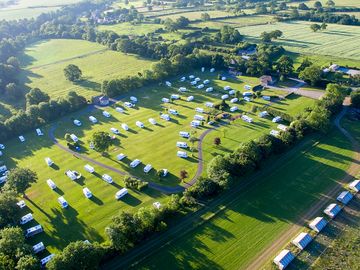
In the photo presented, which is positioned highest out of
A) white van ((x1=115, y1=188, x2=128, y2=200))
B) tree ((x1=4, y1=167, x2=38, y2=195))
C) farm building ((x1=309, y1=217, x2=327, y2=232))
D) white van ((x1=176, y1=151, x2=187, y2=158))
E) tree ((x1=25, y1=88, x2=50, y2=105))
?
tree ((x1=25, y1=88, x2=50, y2=105))

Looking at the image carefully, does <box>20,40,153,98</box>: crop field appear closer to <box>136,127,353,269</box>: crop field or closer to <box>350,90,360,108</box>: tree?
<box>136,127,353,269</box>: crop field

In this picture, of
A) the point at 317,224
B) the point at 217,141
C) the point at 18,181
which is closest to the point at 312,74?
the point at 217,141

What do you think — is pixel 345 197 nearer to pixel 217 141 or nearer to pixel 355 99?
pixel 217 141

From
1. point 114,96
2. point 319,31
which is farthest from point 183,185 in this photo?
point 319,31

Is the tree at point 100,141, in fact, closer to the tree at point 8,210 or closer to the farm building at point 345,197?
the tree at point 8,210

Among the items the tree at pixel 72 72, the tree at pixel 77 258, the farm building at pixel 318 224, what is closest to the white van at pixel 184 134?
the farm building at pixel 318 224

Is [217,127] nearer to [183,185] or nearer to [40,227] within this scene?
[183,185]

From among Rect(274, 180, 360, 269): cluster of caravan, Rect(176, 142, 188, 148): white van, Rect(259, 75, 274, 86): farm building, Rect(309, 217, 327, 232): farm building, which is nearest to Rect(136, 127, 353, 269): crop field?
Rect(309, 217, 327, 232): farm building
